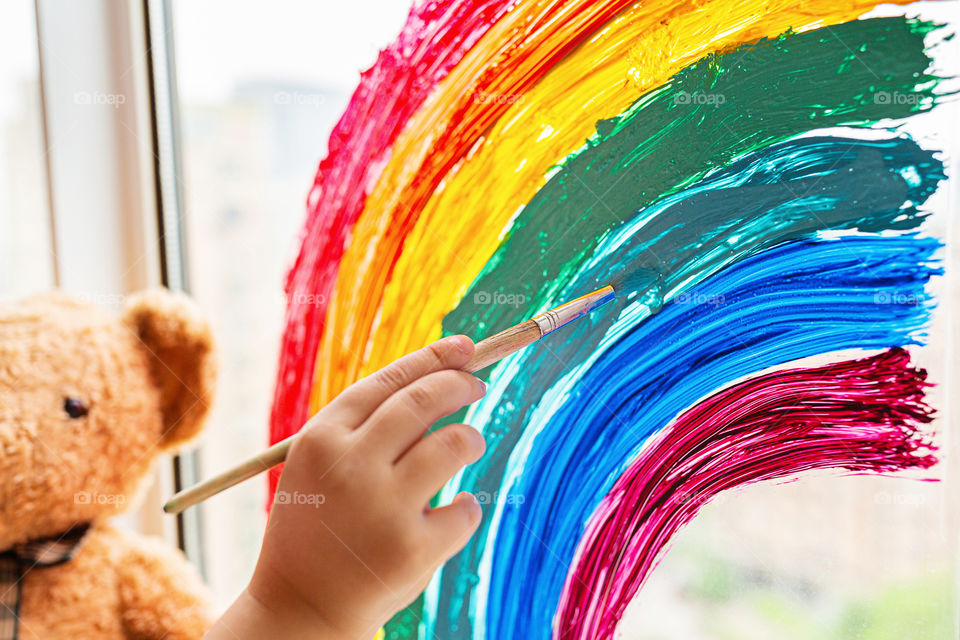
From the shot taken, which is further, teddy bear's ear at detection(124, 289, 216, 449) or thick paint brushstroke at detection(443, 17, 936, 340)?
teddy bear's ear at detection(124, 289, 216, 449)

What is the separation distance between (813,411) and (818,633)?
15 cm

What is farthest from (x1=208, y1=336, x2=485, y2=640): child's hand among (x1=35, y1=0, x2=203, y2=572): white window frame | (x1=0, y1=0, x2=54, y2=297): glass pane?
(x1=0, y1=0, x2=54, y2=297): glass pane

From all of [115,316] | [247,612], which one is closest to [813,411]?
[247,612]

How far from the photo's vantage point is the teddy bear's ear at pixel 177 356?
669 millimetres

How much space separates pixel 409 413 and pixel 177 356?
→ 40 cm

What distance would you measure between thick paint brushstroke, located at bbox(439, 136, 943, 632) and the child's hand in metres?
0.11

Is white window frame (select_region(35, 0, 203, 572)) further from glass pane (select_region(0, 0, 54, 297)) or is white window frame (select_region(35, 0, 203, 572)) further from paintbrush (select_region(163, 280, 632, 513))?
paintbrush (select_region(163, 280, 632, 513))

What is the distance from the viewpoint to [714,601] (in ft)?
1.53

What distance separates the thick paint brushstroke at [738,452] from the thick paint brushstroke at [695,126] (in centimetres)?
15

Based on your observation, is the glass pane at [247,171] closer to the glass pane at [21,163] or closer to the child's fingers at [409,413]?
the glass pane at [21,163]

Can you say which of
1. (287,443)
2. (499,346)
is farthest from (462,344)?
(287,443)

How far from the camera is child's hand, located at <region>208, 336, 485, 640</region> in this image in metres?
0.38

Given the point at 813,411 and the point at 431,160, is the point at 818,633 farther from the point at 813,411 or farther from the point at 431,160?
the point at 431,160

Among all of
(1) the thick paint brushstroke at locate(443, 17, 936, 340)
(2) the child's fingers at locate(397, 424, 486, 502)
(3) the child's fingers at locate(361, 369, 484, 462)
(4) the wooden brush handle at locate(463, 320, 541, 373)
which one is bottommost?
(2) the child's fingers at locate(397, 424, 486, 502)
